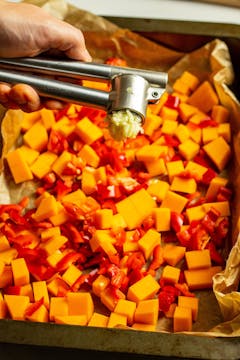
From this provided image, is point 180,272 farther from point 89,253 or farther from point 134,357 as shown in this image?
point 134,357

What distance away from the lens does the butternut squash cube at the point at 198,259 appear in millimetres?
1622

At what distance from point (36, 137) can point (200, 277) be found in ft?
2.21

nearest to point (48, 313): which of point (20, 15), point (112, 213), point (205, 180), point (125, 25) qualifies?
point (112, 213)

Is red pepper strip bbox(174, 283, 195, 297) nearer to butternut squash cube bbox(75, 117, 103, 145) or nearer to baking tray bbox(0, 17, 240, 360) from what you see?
baking tray bbox(0, 17, 240, 360)

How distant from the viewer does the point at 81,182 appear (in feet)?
5.99

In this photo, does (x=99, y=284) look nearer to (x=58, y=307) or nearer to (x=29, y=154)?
(x=58, y=307)

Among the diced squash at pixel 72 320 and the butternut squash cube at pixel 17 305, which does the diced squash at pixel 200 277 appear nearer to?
the diced squash at pixel 72 320

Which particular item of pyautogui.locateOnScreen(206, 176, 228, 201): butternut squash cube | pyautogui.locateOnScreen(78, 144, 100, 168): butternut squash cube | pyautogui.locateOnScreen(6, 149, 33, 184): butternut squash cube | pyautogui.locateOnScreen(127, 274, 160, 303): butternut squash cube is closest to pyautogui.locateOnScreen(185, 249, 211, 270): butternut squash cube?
A: pyautogui.locateOnScreen(127, 274, 160, 303): butternut squash cube

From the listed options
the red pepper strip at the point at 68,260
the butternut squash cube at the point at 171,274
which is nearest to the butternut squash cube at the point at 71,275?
the red pepper strip at the point at 68,260

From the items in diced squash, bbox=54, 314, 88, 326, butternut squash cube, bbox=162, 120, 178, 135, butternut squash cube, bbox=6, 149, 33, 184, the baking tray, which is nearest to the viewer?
the baking tray

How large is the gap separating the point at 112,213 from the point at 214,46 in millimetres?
657

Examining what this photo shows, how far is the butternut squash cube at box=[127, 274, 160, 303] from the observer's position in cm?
155

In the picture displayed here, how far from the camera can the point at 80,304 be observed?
1.54 metres

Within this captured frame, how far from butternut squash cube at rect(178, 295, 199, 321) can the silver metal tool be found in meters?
0.49
